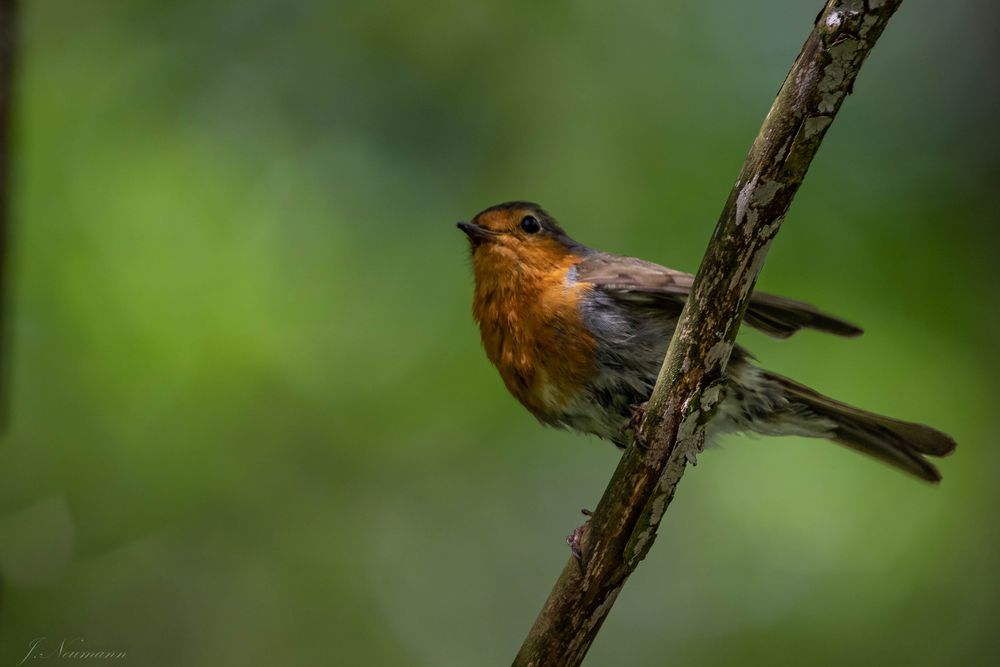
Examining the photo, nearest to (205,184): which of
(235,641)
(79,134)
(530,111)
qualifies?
(79,134)

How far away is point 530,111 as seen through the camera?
25.1ft

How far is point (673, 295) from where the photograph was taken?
4.52m

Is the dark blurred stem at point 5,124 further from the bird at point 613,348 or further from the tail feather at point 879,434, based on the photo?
the tail feather at point 879,434

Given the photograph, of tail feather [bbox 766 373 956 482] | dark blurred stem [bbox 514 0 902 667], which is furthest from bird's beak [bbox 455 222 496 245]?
dark blurred stem [bbox 514 0 902 667]

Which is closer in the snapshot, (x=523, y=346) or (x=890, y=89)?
(x=523, y=346)

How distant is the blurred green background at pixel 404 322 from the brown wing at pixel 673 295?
160 centimetres

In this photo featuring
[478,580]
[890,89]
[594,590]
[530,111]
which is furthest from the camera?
[478,580]

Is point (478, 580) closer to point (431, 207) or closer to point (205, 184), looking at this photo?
point (431, 207)

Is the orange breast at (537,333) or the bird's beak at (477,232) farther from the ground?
the bird's beak at (477,232)

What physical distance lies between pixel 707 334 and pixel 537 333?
1.66 meters

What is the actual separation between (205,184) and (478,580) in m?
4.02

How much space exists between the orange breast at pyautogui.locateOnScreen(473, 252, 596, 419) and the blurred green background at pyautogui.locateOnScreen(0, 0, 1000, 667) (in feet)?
5.72

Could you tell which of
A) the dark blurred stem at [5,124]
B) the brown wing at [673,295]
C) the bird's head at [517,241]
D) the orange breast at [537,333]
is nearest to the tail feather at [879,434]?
the brown wing at [673,295]

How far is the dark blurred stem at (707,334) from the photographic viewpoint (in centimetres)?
277
